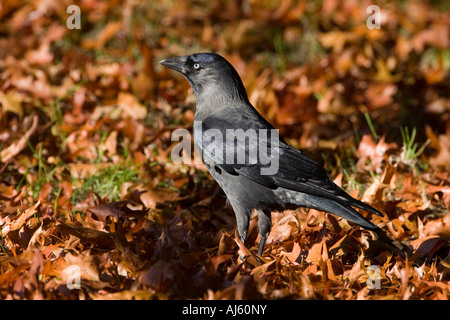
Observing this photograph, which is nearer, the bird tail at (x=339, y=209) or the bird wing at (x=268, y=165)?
the bird tail at (x=339, y=209)

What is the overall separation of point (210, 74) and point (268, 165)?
0.81 meters

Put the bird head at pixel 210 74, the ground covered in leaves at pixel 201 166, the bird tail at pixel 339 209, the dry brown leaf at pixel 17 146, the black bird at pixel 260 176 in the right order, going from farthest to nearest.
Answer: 1. the dry brown leaf at pixel 17 146
2. the bird head at pixel 210 74
3. the black bird at pixel 260 176
4. the bird tail at pixel 339 209
5. the ground covered in leaves at pixel 201 166

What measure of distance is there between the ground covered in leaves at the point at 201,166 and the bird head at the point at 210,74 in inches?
25.2

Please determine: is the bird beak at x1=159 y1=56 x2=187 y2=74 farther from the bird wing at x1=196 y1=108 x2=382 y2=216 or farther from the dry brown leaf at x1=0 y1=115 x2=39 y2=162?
the dry brown leaf at x1=0 y1=115 x2=39 y2=162

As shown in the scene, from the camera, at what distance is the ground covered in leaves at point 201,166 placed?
2.78 m

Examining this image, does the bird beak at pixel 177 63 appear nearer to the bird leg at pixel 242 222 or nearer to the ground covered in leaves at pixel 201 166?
the ground covered in leaves at pixel 201 166

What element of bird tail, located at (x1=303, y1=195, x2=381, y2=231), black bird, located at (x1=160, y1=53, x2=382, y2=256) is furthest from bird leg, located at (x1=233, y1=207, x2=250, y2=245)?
bird tail, located at (x1=303, y1=195, x2=381, y2=231)

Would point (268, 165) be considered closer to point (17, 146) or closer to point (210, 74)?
point (210, 74)

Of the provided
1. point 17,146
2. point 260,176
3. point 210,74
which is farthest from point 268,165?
point 17,146

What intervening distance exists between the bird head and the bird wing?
0.29 metres

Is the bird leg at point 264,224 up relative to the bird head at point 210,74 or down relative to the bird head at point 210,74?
down

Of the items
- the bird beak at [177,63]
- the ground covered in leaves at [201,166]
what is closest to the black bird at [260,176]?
the ground covered in leaves at [201,166]

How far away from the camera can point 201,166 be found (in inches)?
167

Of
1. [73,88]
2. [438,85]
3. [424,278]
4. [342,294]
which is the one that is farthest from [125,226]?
[438,85]
